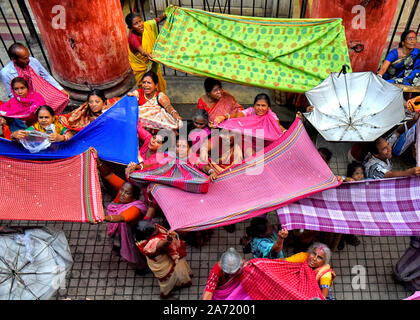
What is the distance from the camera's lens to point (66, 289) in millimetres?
5055

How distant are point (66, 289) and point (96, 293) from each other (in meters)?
0.36

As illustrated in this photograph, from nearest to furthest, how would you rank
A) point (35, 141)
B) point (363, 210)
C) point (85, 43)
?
point (363, 210), point (35, 141), point (85, 43)

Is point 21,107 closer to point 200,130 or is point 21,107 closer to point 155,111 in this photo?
point 155,111

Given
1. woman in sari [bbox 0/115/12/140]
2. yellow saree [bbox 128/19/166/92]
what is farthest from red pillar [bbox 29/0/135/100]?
woman in sari [bbox 0/115/12/140]

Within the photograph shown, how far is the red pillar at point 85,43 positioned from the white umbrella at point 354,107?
317 centimetres

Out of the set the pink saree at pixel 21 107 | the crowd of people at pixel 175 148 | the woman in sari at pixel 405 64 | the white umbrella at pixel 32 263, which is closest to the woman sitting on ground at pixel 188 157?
the crowd of people at pixel 175 148

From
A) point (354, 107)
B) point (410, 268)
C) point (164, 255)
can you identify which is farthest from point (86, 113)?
point (410, 268)

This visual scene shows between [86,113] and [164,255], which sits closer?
[164,255]

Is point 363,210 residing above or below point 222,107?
below

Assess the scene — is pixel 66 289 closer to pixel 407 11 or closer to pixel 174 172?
pixel 174 172

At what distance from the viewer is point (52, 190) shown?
4.50 metres

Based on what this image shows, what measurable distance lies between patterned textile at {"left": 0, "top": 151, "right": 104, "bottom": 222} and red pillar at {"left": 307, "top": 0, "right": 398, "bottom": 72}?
12.3 ft

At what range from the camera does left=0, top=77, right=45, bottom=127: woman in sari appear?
5.28 meters

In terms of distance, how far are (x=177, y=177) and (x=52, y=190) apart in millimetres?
1321
